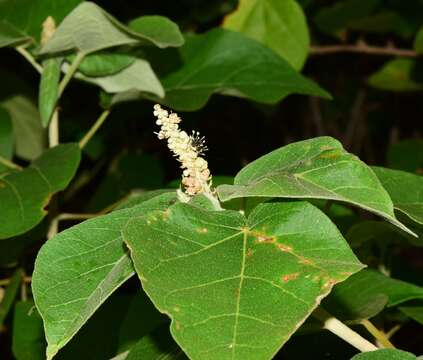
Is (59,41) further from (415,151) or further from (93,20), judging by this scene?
(415,151)

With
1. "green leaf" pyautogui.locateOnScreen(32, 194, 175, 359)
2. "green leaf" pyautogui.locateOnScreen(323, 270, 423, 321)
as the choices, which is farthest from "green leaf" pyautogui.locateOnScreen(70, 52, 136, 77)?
"green leaf" pyautogui.locateOnScreen(32, 194, 175, 359)

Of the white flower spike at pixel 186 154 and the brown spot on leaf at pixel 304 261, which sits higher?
the white flower spike at pixel 186 154

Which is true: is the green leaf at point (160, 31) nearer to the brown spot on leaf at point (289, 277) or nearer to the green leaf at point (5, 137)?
the green leaf at point (5, 137)

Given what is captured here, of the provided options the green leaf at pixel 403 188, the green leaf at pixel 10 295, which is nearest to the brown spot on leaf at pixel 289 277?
the green leaf at pixel 403 188

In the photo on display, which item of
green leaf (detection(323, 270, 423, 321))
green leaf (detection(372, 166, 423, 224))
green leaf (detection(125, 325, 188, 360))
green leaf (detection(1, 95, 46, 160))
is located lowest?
green leaf (detection(1, 95, 46, 160))

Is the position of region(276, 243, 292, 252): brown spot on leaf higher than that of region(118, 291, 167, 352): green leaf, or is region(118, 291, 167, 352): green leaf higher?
region(276, 243, 292, 252): brown spot on leaf

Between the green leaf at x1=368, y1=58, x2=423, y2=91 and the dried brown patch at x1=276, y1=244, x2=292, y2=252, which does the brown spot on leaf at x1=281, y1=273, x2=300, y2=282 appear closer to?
the dried brown patch at x1=276, y1=244, x2=292, y2=252

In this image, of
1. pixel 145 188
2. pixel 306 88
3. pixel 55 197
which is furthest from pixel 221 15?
pixel 55 197
